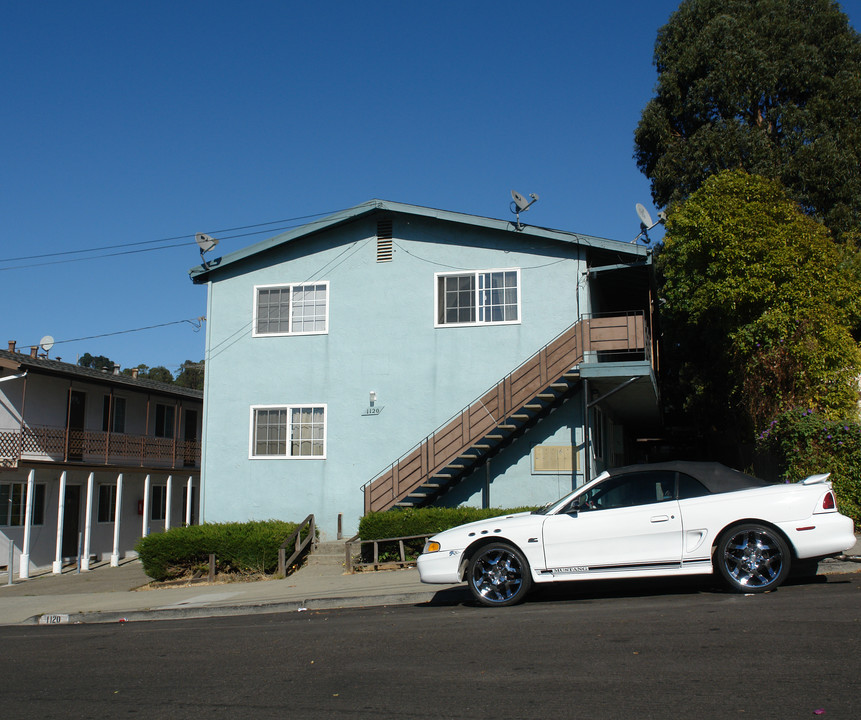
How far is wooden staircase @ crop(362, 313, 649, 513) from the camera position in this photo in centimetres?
1612

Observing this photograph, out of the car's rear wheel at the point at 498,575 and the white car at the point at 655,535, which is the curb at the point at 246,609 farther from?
the white car at the point at 655,535

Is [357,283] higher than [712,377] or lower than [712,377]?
higher

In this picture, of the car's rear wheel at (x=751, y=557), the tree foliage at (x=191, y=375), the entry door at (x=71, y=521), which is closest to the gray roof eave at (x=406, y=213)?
Result: the car's rear wheel at (x=751, y=557)

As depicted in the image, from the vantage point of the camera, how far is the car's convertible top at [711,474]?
911cm

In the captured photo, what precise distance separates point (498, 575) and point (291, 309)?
11537 mm

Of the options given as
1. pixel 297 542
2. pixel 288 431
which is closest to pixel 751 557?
pixel 297 542

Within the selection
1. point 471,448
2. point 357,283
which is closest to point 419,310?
point 357,283

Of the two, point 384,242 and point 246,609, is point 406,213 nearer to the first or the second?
point 384,242

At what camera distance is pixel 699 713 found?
16.1 feet

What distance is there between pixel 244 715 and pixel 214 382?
48.3 ft

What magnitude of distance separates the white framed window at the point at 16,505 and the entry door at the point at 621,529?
64.3 ft

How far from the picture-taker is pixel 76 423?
25766 millimetres

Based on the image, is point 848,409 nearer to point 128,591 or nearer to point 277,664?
point 277,664

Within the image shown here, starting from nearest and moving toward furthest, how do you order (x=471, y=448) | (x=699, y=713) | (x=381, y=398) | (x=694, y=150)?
(x=699, y=713), (x=471, y=448), (x=381, y=398), (x=694, y=150)
